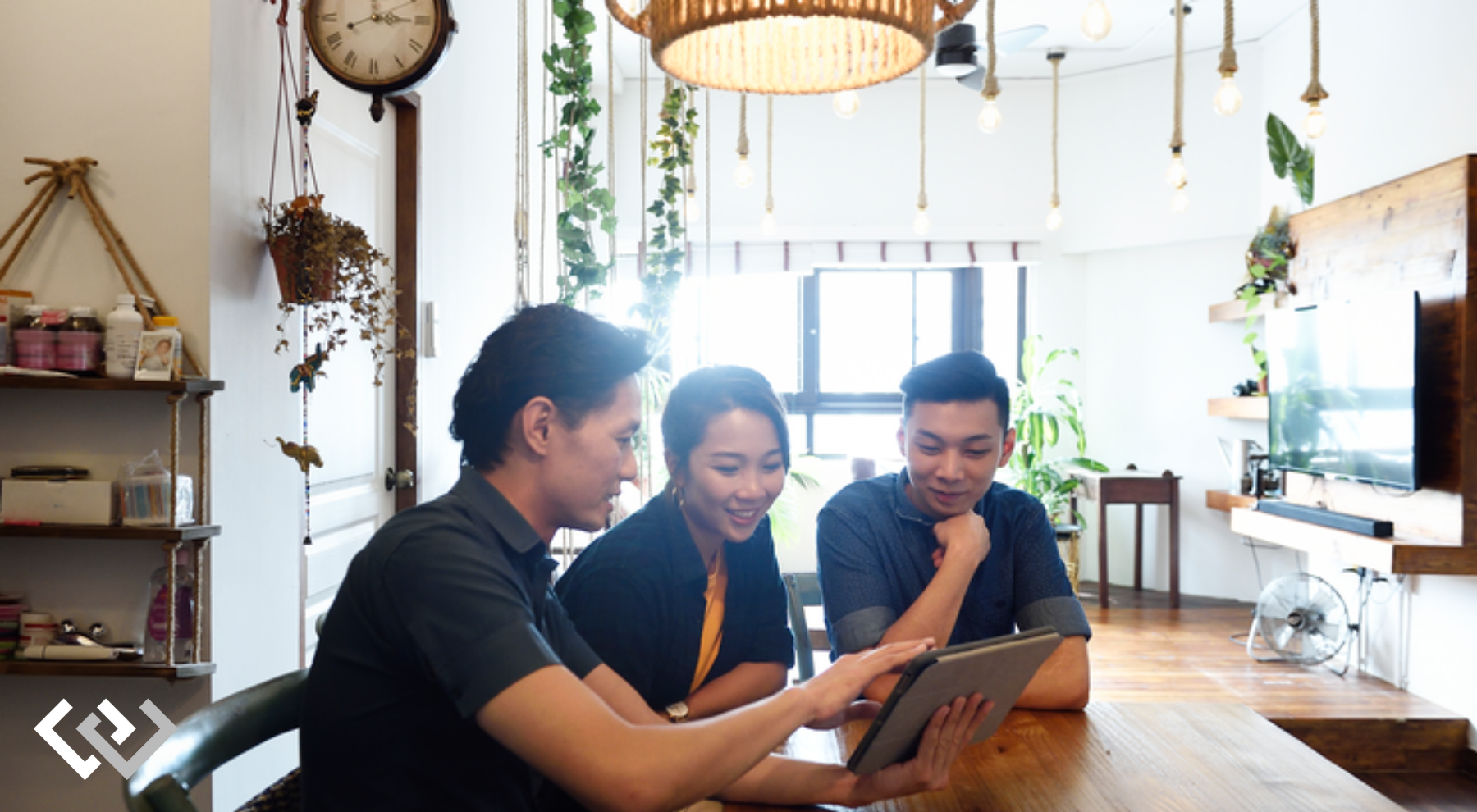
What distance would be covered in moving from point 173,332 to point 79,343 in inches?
6.8

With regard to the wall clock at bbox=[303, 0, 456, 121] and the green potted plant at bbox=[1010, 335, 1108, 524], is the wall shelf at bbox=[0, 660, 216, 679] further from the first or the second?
the green potted plant at bbox=[1010, 335, 1108, 524]

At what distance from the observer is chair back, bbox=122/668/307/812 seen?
36.1 inches

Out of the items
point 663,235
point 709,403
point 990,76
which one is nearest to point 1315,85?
point 990,76

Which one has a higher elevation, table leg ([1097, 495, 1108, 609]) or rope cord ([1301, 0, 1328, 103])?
rope cord ([1301, 0, 1328, 103])

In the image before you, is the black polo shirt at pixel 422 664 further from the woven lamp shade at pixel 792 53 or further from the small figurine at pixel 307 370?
the small figurine at pixel 307 370

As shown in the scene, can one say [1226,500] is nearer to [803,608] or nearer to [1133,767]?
[803,608]

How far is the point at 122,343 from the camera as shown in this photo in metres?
1.83

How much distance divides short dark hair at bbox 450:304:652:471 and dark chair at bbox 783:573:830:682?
97 cm

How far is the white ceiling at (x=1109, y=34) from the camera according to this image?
16.7ft

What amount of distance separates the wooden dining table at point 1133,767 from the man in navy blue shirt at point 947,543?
0.51 ft

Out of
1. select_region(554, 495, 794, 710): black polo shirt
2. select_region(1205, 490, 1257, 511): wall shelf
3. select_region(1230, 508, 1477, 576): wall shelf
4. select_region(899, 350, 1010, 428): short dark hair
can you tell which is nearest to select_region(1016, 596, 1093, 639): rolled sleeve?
select_region(899, 350, 1010, 428): short dark hair

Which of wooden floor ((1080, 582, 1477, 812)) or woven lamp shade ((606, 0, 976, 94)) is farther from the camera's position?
wooden floor ((1080, 582, 1477, 812))

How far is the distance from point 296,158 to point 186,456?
2.42ft

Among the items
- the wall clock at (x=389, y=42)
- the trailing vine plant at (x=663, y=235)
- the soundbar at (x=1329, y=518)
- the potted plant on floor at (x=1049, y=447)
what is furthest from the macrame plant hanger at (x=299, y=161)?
the potted plant on floor at (x=1049, y=447)
